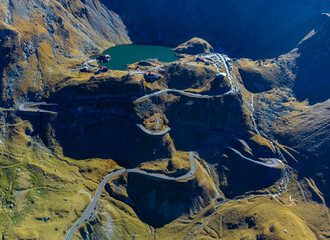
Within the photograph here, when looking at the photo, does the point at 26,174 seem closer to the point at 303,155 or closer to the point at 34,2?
the point at 34,2

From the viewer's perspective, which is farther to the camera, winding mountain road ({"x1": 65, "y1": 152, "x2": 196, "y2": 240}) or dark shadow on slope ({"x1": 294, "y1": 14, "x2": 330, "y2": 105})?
dark shadow on slope ({"x1": 294, "y1": 14, "x2": 330, "y2": 105})

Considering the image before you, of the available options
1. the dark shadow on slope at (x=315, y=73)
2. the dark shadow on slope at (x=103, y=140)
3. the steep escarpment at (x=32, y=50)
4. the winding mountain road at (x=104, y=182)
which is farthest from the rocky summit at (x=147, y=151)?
the dark shadow on slope at (x=315, y=73)

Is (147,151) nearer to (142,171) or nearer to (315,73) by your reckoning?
(142,171)

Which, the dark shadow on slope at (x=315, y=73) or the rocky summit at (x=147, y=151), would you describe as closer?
the rocky summit at (x=147, y=151)

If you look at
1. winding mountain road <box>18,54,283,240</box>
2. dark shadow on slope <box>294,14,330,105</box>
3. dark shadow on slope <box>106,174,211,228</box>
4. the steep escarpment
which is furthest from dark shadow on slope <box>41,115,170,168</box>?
dark shadow on slope <box>294,14,330,105</box>

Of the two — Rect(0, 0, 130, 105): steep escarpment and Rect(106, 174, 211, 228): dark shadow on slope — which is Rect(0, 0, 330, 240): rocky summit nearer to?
Rect(106, 174, 211, 228): dark shadow on slope

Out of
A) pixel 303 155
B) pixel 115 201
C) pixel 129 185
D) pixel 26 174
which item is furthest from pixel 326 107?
pixel 26 174

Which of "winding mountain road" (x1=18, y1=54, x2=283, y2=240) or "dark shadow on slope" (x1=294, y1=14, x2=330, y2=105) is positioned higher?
"dark shadow on slope" (x1=294, y1=14, x2=330, y2=105)

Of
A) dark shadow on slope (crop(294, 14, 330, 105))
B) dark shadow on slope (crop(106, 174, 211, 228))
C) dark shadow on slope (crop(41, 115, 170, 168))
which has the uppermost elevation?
dark shadow on slope (crop(294, 14, 330, 105))

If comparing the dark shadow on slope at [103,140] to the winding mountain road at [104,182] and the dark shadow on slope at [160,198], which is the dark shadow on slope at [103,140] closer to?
the winding mountain road at [104,182]
